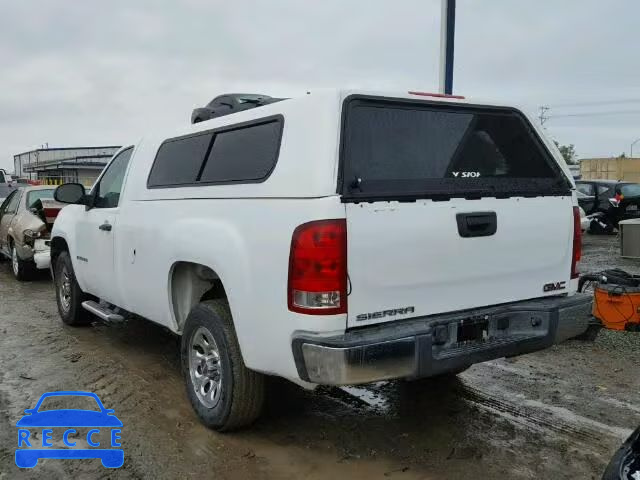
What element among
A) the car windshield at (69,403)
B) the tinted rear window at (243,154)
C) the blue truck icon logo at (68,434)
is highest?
the tinted rear window at (243,154)

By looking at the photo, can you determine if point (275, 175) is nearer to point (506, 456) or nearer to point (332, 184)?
point (332, 184)

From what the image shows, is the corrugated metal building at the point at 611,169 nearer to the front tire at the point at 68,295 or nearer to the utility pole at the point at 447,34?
the utility pole at the point at 447,34

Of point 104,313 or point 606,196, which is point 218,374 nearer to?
point 104,313

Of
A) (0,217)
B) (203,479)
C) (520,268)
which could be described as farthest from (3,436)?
(0,217)

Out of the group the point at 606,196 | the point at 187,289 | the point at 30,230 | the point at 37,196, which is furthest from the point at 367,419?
the point at 606,196

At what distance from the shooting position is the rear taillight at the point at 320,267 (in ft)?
9.70

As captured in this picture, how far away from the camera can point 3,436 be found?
12.7 feet

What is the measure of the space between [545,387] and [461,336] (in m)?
1.78

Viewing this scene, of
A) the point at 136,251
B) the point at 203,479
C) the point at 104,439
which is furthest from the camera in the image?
the point at 136,251

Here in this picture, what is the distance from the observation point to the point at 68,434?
3.90 m

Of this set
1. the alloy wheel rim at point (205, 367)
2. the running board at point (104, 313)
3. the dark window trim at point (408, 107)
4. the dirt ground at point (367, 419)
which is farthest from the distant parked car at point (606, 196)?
the alloy wheel rim at point (205, 367)

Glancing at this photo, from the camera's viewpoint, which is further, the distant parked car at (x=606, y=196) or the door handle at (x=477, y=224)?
the distant parked car at (x=606, y=196)

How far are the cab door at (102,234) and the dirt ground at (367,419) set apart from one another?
2.28 feet

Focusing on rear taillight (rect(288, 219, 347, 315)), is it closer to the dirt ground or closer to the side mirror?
the dirt ground
